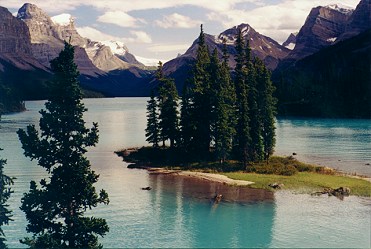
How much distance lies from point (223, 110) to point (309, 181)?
21660 millimetres

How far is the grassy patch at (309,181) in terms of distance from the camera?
243 feet

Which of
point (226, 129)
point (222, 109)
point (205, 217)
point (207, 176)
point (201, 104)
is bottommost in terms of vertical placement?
point (205, 217)

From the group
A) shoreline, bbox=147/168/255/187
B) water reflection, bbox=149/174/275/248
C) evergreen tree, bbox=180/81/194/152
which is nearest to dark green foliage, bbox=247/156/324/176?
shoreline, bbox=147/168/255/187

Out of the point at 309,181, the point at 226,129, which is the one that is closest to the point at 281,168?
the point at 309,181

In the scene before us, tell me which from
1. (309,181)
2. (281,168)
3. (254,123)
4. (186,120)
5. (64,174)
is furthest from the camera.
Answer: (186,120)

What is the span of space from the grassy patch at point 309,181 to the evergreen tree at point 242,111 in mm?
6598

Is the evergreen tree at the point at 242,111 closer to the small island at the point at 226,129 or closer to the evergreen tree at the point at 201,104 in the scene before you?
the small island at the point at 226,129

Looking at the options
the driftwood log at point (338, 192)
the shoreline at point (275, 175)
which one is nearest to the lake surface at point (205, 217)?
the driftwood log at point (338, 192)

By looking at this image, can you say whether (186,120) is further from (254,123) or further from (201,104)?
(254,123)

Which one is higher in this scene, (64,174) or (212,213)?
(64,174)

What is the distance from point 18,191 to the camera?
2931 inches

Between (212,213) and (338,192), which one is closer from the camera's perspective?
(212,213)

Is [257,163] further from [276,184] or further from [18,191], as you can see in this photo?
[18,191]

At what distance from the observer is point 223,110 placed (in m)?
88.9
